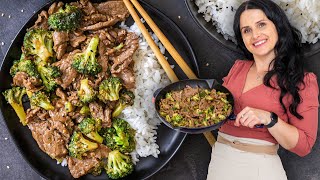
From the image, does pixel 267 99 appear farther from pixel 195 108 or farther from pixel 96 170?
pixel 96 170

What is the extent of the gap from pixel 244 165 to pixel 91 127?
1.18m

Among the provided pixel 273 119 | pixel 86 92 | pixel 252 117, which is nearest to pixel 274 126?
pixel 273 119

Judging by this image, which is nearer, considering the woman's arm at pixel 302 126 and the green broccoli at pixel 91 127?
the woman's arm at pixel 302 126

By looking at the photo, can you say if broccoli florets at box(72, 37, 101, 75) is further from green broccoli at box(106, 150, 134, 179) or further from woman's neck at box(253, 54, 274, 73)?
woman's neck at box(253, 54, 274, 73)

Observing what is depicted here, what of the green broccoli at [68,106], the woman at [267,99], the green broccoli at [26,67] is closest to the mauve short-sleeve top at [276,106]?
the woman at [267,99]

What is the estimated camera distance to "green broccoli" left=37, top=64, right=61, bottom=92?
320 centimetres

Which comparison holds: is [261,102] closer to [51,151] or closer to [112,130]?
[112,130]

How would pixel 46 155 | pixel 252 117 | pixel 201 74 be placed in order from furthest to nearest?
pixel 201 74 < pixel 46 155 < pixel 252 117

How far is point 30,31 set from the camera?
10.6 ft

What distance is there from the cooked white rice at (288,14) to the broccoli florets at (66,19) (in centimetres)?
94

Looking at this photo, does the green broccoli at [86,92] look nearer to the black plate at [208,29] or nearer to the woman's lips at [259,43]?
the black plate at [208,29]

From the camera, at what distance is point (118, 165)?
3289 mm

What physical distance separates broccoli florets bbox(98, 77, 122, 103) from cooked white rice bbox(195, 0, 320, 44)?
2.79ft

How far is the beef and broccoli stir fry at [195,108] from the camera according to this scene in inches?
112
